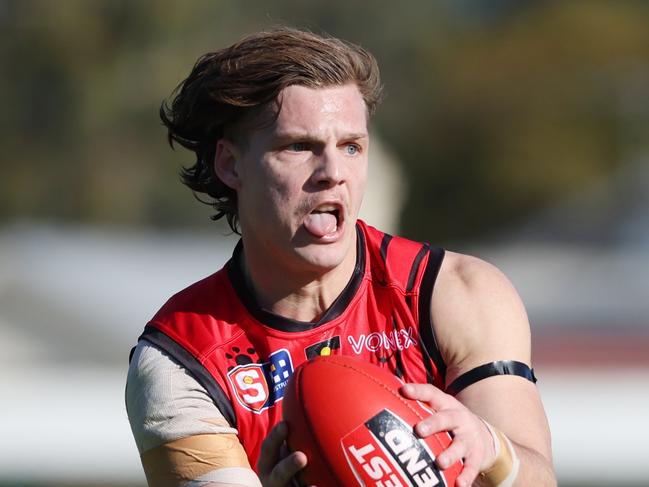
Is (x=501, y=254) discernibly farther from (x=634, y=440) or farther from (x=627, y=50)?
(x=634, y=440)

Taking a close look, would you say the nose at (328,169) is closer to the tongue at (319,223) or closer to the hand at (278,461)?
the tongue at (319,223)

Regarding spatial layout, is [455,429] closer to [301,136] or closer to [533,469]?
[533,469]

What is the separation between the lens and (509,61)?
103 ft

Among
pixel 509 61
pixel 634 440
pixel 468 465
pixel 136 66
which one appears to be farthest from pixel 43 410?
pixel 509 61

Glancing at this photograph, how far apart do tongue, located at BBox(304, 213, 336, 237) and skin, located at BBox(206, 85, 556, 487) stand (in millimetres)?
17

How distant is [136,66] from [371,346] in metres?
25.3

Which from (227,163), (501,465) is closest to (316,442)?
(501,465)

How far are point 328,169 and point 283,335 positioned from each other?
0.54 meters

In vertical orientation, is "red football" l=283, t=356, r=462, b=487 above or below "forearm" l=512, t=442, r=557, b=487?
above

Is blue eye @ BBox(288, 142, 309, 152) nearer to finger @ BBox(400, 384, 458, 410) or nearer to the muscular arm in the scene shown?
the muscular arm

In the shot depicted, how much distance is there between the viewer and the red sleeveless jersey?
359 centimetres

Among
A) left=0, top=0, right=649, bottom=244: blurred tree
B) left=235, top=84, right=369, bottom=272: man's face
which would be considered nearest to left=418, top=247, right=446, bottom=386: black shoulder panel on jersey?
left=235, top=84, right=369, bottom=272: man's face

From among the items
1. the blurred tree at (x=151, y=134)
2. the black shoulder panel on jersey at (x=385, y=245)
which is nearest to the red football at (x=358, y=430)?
the black shoulder panel on jersey at (x=385, y=245)

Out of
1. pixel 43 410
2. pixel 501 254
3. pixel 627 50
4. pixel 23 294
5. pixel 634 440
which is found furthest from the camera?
pixel 627 50
